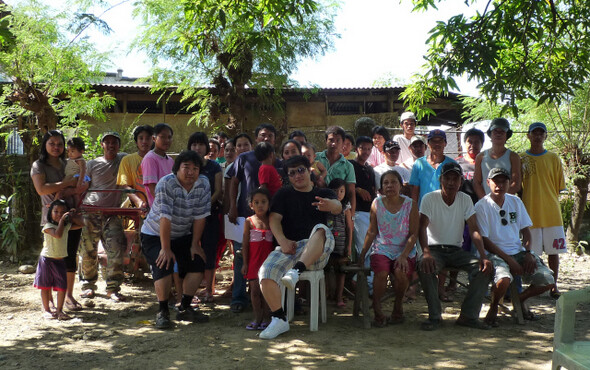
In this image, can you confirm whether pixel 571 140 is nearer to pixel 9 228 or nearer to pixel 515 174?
pixel 515 174

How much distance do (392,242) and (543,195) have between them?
2.12 metres

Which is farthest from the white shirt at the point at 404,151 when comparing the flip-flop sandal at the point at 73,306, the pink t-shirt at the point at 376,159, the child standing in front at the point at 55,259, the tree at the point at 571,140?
the flip-flop sandal at the point at 73,306

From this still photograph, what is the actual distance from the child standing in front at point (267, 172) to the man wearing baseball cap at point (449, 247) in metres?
1.45

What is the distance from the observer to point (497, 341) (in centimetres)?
451

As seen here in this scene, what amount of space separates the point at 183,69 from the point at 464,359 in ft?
33.2

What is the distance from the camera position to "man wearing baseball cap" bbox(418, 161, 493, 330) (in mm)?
4938

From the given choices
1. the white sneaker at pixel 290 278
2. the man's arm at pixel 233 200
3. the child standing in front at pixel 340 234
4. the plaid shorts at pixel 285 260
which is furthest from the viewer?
the man's arm at pixel 233 200

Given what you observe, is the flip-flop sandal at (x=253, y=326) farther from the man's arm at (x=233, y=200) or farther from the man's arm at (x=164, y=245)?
the man's arm at (x=233, y=200)

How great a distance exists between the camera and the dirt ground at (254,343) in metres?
4.04

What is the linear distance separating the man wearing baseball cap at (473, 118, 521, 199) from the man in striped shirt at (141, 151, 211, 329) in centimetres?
298

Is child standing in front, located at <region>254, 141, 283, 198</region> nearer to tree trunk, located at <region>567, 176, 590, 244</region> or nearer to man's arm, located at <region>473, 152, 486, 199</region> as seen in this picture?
man's arm, located at <region>473, 152, 486, 199</region>

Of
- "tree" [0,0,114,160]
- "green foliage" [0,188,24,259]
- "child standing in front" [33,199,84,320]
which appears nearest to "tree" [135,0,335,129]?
"tree" [0,0,114,160]

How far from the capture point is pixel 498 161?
5.95 metres

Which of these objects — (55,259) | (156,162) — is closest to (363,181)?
(156,162)
